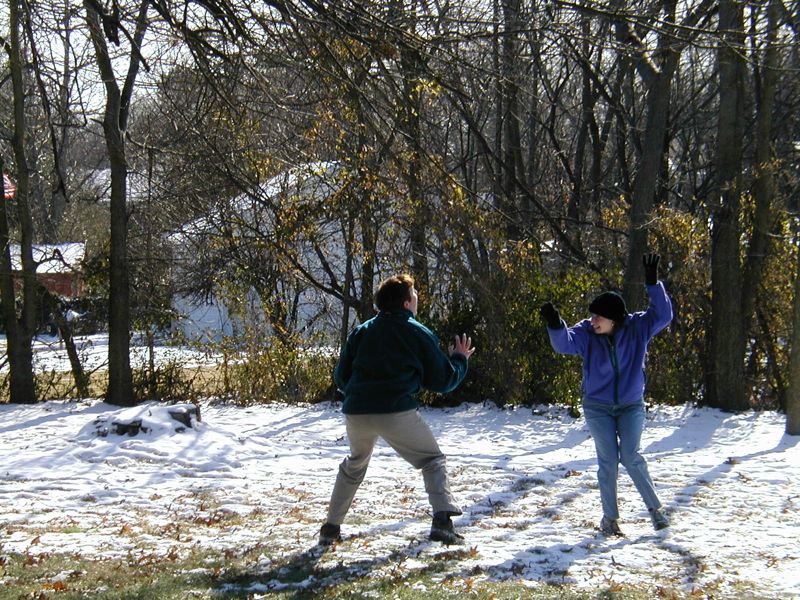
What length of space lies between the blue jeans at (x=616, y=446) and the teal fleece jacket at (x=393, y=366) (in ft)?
4.04

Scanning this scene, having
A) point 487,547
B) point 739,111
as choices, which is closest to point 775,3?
point 739,111

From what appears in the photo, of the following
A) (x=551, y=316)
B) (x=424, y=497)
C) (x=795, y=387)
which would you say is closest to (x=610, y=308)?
(x=551, y=316)

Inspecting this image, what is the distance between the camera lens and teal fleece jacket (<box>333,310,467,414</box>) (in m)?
5.24

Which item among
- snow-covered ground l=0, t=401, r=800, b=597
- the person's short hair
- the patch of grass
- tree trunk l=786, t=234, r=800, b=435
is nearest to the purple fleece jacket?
snow-covered ground l=0, t=401, r=800, b=597

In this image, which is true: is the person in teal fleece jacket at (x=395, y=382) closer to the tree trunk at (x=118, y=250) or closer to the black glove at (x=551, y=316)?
the black glove at (x=551, y=316)

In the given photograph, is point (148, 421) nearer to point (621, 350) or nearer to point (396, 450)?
point (396, 450)

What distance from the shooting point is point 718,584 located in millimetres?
4914

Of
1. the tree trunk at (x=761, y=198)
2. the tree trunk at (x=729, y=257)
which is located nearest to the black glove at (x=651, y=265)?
the tree trunk at (x=729, y=257)

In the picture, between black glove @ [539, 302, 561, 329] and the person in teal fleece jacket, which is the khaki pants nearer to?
the person in teal fleece jacket

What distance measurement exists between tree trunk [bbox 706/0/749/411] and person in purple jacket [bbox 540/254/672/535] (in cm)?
610

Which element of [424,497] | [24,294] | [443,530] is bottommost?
[424,497]

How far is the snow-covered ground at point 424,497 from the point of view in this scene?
17.9ft

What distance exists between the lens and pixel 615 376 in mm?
5953

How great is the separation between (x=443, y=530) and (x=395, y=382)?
1046 millimetres
